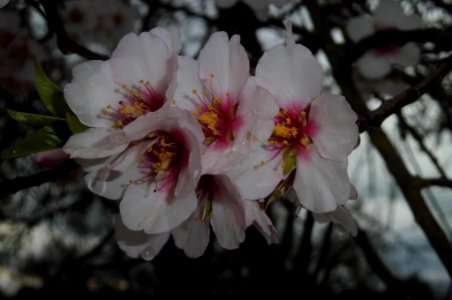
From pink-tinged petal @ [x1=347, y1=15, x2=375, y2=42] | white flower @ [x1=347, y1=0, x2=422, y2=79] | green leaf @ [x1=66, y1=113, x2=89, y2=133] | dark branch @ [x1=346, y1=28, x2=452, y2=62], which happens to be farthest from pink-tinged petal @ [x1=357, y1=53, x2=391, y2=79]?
green leaf @ [x1=66, y1=113, x2=89, y2=133]

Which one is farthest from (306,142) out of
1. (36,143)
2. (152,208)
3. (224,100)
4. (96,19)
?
(96,19)

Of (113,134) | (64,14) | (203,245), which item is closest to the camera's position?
(113,134)

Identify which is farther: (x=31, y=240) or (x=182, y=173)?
(x=31, y=240)

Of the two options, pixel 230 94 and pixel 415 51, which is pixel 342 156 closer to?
pixel 230 94

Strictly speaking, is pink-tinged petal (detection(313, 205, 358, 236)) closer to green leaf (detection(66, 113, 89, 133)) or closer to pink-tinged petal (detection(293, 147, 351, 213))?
pink-tinged petal (detection(293, 147, 351, 213))

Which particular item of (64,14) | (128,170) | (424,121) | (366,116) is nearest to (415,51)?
(424,121)

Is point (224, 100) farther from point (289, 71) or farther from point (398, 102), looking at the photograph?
point (398, 102)
